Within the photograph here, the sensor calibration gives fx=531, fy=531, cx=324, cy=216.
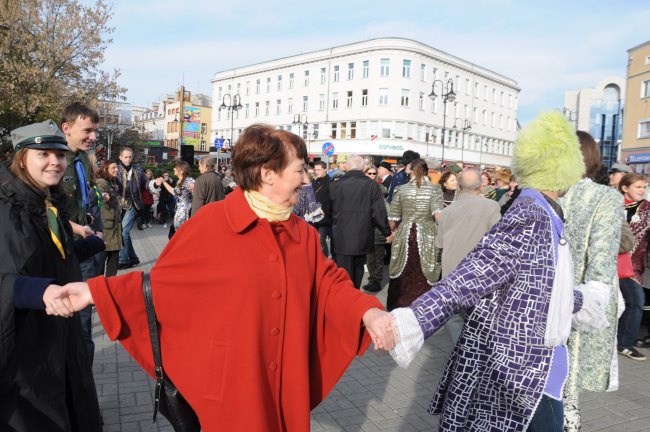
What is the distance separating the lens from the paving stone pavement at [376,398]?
13.4 feet

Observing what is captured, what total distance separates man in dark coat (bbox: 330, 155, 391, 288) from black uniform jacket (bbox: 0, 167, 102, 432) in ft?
16.8

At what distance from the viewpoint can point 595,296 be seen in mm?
2717

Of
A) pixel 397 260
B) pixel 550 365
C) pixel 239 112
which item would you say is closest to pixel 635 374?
pixel 397 260

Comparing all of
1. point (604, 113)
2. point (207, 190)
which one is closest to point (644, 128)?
point (604, 113)

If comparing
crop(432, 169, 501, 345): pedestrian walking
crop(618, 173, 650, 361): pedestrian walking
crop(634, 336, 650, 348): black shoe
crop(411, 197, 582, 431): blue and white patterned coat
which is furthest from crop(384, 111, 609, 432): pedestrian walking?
crop(634, 336, 650, 348): black shoe

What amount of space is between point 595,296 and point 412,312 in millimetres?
1201

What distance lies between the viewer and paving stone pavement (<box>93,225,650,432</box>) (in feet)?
13.4

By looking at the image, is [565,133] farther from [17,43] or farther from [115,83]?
[115,83]

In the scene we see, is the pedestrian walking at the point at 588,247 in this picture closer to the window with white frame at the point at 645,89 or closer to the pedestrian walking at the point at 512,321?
the pedestrian walking at the point at 512,321

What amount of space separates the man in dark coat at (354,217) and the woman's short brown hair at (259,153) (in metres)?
5.23

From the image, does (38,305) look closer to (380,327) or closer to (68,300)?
(68,300)

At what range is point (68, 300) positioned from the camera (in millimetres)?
2111

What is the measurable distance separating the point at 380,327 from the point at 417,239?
493 centimetres

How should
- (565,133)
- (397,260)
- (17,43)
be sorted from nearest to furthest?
(565,133) < (397,260) < (17,43)
